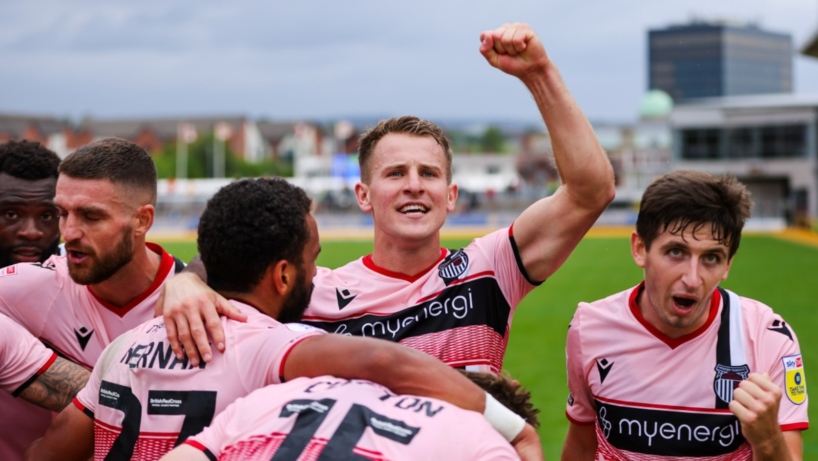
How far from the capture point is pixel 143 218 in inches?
152

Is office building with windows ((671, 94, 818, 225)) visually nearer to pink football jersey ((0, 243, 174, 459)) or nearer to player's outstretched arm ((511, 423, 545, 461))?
pink football jersey ((0, 243, 174, 459))

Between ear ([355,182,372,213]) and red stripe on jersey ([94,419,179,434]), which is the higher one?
ear ([355,182,372,213])

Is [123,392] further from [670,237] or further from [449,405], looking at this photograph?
[670,237]

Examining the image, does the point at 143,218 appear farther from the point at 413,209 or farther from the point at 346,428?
the point at 346,428

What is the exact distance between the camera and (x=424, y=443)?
2258 millimetres

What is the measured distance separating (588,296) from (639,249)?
1706cm

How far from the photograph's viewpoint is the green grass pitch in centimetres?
1108

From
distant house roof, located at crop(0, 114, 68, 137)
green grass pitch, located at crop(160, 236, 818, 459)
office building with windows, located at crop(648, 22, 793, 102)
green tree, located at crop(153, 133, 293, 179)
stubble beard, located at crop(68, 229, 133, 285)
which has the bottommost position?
green grass pitch, located at crop(160, 236, 818, 459)

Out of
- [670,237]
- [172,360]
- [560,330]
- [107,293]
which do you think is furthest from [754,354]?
[560,330]

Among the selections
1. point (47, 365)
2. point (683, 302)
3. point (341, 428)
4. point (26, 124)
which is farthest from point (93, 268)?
point (26, 124)

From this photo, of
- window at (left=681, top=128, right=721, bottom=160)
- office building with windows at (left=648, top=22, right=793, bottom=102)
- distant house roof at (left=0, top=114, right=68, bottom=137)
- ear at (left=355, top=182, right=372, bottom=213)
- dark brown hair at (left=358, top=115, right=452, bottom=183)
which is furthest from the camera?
distant house roof at (left=0, top=114, right=68, bottom=137)

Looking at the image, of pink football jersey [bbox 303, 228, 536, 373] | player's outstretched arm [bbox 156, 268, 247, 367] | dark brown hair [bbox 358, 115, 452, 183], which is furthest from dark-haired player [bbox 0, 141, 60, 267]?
player's outstretched arm [bbox 156, 268, 247, 367]

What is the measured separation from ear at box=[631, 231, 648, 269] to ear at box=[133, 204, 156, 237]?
208cm

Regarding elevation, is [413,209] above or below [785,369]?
above
